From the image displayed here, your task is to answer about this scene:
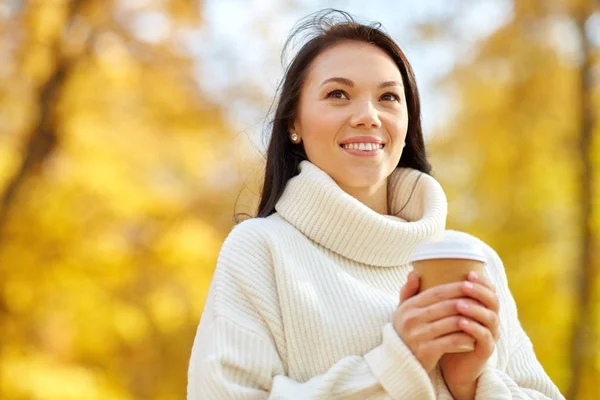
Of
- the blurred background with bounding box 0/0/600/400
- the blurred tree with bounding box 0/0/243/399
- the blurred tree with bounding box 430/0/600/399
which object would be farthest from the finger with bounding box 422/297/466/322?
the blurred tree with bounding box 430/0/600/399

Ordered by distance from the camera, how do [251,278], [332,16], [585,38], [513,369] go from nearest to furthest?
1. [251,278]
2. [513,369]
3. [332,16]
4. [585,38]

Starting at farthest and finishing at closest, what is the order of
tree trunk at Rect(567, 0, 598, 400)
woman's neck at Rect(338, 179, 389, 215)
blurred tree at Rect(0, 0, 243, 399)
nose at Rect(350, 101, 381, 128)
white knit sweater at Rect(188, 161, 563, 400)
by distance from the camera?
tree trunk at Rect(567, 0, 598, 400), blurred tree at Rect(0, 0, 243, 399), woman's neck at Rect(338, 179, 389, 215), nose at Rect(350, 101, 381, 128), white knit sweater at Rect(188, 161, 563, 400)

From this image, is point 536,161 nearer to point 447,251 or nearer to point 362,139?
point 362,139

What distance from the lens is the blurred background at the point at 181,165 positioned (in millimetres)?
6164

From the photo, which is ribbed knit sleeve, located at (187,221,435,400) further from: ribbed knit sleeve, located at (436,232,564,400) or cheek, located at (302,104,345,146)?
cheek, located at (302,104,345,146)

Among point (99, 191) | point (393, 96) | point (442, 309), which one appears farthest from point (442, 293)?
point (99, 191)

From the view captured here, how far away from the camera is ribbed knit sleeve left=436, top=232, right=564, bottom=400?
1527mm

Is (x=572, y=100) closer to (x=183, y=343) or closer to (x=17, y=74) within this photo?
(x=183, y=343)

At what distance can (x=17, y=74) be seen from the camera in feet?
20.2

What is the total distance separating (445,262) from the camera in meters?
1.39

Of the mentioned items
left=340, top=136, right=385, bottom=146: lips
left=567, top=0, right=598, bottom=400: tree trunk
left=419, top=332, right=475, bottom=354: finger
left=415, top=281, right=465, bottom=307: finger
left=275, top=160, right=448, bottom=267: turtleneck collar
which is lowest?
left=419, top=332, right=475, bottom=354: finger

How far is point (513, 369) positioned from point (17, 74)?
5.33 meters

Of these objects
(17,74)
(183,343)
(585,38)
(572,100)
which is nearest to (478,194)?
(572,100)

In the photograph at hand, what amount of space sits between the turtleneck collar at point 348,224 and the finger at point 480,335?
0.36 meters
